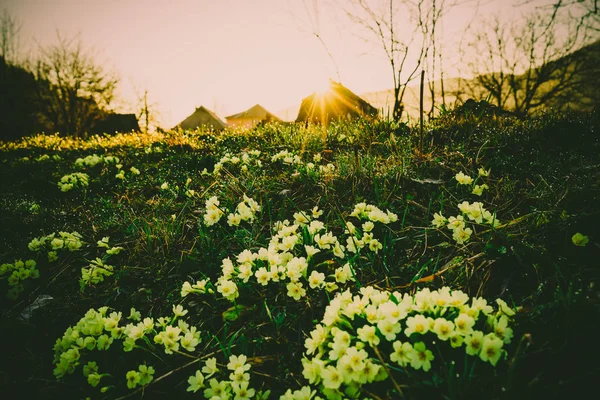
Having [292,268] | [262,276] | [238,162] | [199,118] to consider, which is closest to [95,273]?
[262,276]

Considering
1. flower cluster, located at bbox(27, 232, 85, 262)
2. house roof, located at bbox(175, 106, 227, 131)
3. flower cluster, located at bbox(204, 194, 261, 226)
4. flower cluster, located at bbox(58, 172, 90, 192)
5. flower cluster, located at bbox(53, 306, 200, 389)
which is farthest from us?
house roof, located at bbox(175, 106, 227, 131)

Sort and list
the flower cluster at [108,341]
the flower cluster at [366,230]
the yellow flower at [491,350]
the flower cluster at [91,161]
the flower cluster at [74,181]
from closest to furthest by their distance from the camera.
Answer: the yellow flower at [491,350] → the flower cluster at [108,341] → the flower cluster at [366,230] → the flower cluster at [74,181] → the flower cluster at [91,161]

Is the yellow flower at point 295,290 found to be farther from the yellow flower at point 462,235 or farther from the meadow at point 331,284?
the yellow flower at point 462,235

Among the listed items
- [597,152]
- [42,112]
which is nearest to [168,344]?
[597,152]

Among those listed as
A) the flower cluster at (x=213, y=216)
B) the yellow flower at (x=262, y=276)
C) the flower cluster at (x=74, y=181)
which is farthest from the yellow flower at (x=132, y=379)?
the flower cluster at (x=74, y=181)

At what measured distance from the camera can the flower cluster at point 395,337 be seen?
3.54ft

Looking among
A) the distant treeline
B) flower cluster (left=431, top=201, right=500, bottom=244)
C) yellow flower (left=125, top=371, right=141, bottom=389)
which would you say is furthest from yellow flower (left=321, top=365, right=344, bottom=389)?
the distant treeline

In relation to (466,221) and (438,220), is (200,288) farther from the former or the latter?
(466,221)

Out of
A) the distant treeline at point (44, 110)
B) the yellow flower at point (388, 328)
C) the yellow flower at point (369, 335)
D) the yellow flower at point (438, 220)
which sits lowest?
the yellow flower at point (369, 335)

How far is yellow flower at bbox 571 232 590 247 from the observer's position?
148 centimetres

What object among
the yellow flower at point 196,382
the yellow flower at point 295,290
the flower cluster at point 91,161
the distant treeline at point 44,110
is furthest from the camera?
the distant treeline at point 44,110

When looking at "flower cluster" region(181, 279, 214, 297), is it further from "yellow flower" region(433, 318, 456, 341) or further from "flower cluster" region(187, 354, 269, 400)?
"yellow flower" region(433, 318, 456, 341)

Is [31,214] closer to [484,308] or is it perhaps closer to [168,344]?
[168,344]

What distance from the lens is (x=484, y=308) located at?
1172 millimetres
